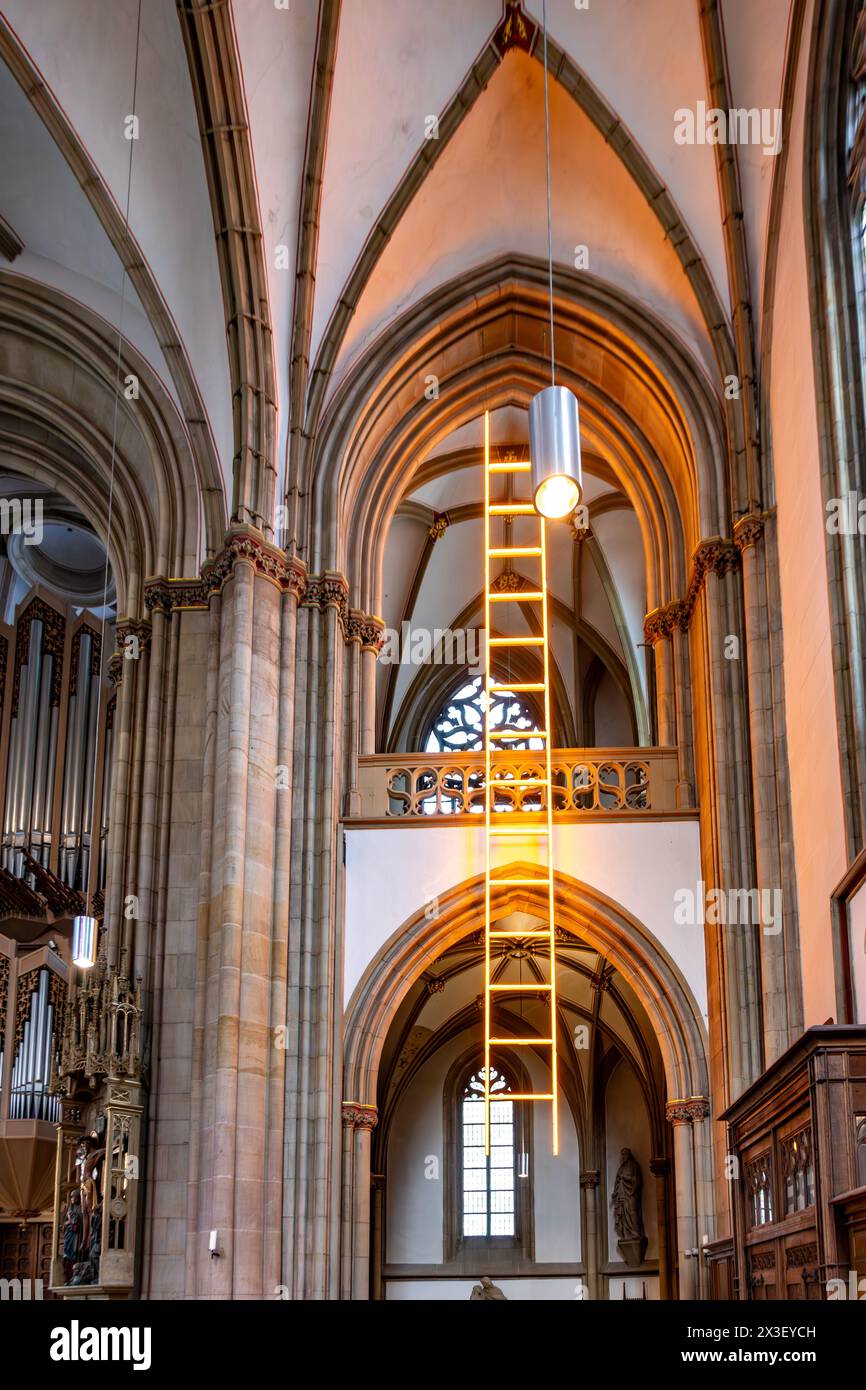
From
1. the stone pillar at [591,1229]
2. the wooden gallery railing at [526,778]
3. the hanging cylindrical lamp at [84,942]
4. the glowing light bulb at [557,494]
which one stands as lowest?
the stone pillar at [591,1229]

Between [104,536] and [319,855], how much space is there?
419cm

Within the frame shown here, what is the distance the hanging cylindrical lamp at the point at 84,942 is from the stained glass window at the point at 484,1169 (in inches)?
420

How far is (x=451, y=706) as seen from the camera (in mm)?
21531

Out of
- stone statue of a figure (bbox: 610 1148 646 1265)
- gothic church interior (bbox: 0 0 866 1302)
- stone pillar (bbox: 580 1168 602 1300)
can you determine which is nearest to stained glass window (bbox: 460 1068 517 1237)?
stone pillar (bbox: 580 1168 602 1300)

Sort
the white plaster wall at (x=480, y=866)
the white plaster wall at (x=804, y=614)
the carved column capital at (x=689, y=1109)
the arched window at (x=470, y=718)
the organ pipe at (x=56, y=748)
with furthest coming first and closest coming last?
the arched window at (x=470, y=718) → the organ pipe at (x=56, y=748) → the white plaster wall at (x=480, y=866) → the carved column capital at (x=689, y=1109) → the white plaster wall at (x=804, y=614)

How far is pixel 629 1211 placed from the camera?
68.4ft

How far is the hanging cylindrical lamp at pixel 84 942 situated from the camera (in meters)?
12.1

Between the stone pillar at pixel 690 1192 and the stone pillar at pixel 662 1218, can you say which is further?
the stone pillar at pixel 662 1218

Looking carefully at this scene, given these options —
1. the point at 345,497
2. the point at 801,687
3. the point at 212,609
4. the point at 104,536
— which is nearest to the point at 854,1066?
the point at 801,687

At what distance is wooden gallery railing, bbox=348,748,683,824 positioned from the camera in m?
14.1

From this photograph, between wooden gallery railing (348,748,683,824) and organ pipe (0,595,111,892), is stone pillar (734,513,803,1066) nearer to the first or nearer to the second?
wooden gallery railing (348,748,683,824)

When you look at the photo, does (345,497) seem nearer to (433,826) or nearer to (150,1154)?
(433,826)

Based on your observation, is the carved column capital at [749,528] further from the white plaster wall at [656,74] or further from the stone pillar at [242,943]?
the stone pillar at [242,943]

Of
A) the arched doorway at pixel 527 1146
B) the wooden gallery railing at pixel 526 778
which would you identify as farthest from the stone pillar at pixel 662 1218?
the wooden gallery railing at pixel 526 778
